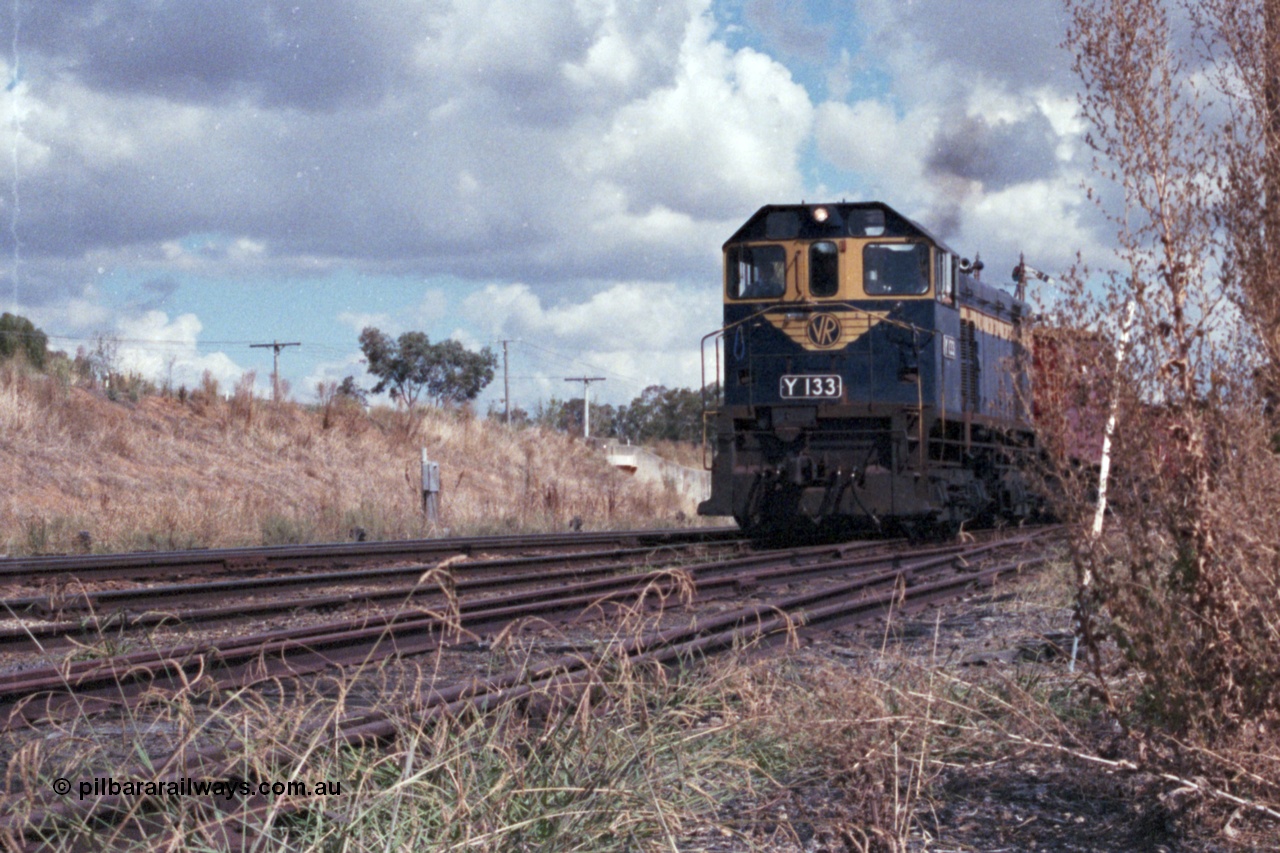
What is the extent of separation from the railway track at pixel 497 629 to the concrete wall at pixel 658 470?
19.1 meters

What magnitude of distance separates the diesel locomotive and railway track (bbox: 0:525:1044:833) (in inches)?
47.7

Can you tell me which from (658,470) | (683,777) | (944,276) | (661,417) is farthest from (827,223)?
(661,417)

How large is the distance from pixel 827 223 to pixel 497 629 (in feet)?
25.3

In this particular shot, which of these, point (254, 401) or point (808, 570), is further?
point (254, 401)

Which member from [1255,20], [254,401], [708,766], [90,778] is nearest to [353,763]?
[90,778]

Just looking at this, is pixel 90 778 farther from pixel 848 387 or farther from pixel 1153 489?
pixel 848 387

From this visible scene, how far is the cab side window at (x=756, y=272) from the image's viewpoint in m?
13.9

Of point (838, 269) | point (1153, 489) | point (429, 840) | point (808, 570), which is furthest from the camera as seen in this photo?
point (838, 269)

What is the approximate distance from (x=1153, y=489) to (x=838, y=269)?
10.4 meters

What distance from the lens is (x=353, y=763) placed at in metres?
3.63

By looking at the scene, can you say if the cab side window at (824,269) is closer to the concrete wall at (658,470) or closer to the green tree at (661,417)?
the concrete wall at (658,470)

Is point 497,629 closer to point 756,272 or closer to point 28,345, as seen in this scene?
point 756,272

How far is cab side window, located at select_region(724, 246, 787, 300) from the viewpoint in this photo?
13875mm

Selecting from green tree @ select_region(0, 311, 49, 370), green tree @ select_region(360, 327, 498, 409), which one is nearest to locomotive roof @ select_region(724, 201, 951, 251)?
green tree @ select_region(0, 311, 49, 370)
